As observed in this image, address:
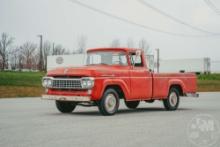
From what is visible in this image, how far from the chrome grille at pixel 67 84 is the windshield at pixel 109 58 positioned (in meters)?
1.45

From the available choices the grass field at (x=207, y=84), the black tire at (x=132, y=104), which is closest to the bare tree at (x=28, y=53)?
the grass field at (x=207, y=84)

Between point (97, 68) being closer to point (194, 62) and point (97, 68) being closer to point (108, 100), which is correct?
point (108, 100)

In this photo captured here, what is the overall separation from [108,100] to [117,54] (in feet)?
5.90

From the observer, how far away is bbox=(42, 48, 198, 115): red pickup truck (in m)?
14.3

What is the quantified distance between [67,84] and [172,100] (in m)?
4.69

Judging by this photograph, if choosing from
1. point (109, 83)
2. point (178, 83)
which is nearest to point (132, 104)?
point (178, 83)

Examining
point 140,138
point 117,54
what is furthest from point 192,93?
point 140,138

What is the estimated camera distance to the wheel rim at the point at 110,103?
1452 centimetres

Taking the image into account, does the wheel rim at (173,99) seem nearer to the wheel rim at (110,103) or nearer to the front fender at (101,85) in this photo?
the front fender at (101,85)

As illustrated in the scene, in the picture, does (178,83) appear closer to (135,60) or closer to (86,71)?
(135,60)

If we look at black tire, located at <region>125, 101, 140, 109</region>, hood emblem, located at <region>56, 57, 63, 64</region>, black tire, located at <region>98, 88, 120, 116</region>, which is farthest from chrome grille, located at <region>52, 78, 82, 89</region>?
hood emblem, located at <region>56, 57, 63, 64</region>

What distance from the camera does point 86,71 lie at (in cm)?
1430

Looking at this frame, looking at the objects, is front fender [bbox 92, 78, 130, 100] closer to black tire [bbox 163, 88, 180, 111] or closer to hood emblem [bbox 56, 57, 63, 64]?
black tire [bbox 163, 88, 180, 111]

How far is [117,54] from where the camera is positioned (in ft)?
51.6
